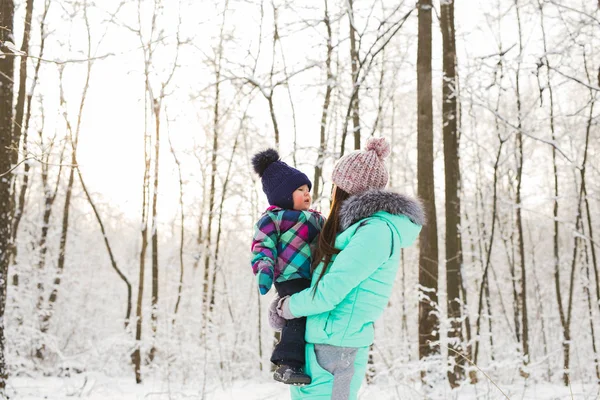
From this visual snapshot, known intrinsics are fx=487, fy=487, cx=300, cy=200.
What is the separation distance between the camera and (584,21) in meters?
5.89

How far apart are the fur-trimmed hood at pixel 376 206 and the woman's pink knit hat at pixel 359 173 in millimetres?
112

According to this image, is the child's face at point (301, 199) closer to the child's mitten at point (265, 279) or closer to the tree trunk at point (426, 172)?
the child's mitten at point (265, 279)

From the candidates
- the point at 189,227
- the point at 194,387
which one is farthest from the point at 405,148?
the point at 194,387

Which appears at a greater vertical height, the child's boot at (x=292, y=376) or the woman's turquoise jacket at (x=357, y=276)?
the woman's turquoise jacket at (x=357, y=276)

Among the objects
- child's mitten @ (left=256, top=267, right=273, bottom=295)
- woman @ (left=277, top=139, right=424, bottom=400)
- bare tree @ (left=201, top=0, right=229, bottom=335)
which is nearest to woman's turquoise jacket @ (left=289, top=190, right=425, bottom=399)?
woman @ (left=277, top=139, right=424, bottom=400)

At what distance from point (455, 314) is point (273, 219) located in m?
4.77

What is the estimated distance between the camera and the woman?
1.79m

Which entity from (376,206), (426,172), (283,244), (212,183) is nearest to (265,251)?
(283,244)

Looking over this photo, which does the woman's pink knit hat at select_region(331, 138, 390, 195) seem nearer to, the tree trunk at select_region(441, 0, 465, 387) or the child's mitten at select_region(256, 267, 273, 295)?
the child's mitten at select_region(256, 267, 273, 295)

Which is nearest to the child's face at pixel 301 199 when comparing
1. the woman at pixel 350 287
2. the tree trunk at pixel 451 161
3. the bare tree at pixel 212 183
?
the woman at pixel 350 287

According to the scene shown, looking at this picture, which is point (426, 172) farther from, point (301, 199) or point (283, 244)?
point (283, 244)

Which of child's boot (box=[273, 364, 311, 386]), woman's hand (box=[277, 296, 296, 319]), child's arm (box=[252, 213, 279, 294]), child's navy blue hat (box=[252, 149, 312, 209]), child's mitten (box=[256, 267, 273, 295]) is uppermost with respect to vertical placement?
child's navy blue hat (box=[252, 149, 312, 209])

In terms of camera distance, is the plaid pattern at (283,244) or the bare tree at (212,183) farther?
the bare tree at (212,183)

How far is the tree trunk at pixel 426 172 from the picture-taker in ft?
18.5
